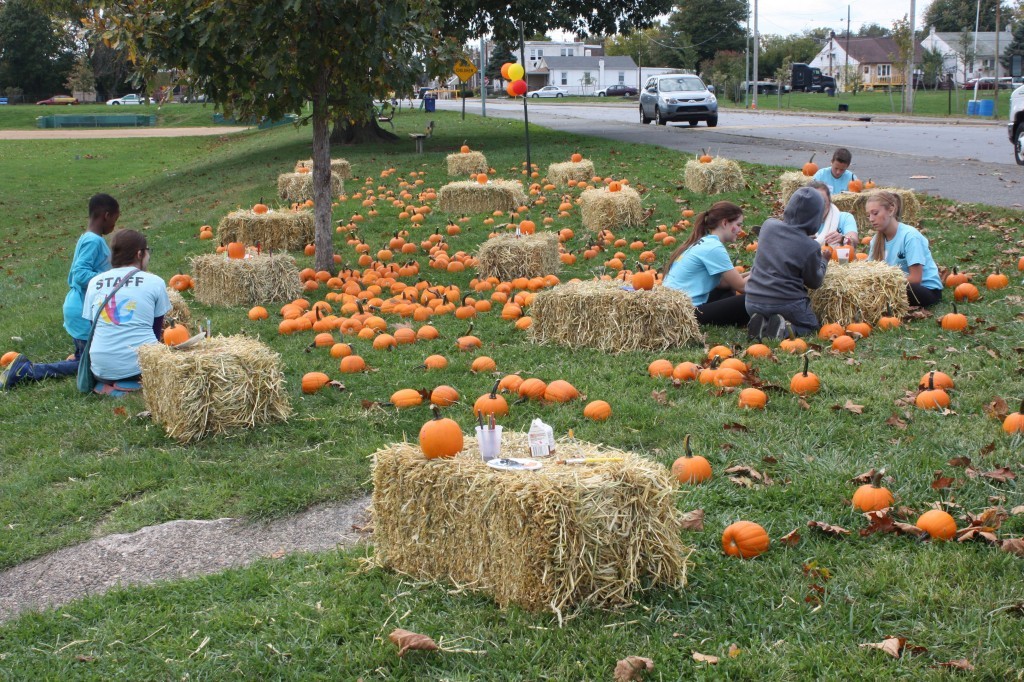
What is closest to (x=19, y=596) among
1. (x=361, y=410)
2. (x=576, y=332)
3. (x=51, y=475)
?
(x=51, y=475)

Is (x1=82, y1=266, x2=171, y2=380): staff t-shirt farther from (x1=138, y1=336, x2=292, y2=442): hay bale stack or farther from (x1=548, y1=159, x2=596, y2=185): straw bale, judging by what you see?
(x1=548, y1=159, x2=596, y2=185): straw bale

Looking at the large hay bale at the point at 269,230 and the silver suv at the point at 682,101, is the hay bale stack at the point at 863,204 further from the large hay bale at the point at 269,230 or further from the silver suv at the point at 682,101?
the silver suv at the point at 682,101

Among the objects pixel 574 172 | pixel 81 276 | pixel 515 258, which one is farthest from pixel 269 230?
pixel 574 172

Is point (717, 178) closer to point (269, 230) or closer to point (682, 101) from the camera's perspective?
point (269, 230)

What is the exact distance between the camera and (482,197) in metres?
15.3

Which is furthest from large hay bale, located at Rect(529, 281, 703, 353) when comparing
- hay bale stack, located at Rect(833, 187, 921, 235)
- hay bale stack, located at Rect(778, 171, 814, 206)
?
hay bale stack, located at Rect(778, 171, 814, 206)

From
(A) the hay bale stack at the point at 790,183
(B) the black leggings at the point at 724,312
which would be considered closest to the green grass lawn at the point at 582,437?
(B) the black leggings at the point at 724,312

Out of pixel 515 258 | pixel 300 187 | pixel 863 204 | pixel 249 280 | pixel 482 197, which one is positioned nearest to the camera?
pixel 249 280

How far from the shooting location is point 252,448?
607 cm

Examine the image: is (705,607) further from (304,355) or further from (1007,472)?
(304,355)

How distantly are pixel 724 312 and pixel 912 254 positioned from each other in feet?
6.20

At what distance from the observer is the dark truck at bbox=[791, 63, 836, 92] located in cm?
8625

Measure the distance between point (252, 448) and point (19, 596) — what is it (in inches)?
72.5

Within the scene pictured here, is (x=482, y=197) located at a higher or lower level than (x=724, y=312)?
higher
